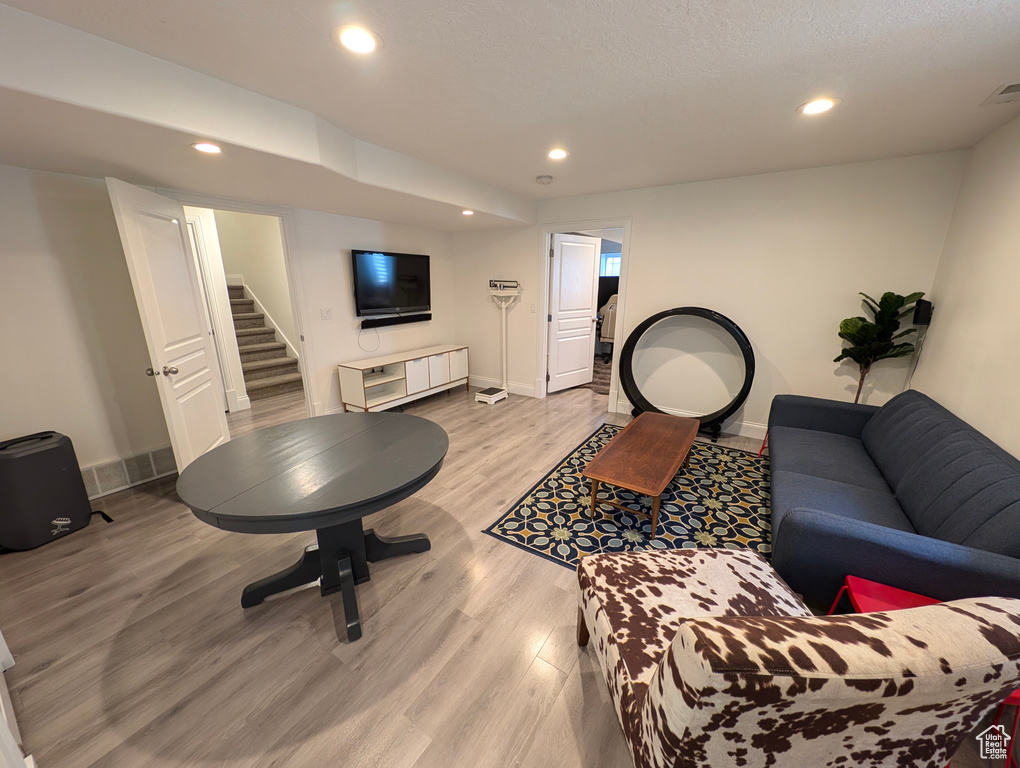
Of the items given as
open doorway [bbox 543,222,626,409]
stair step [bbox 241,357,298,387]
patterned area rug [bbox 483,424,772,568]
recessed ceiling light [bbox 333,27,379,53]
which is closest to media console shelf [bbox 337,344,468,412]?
open doorway [bbox 543,222,626,409]

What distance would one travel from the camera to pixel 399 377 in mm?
4160

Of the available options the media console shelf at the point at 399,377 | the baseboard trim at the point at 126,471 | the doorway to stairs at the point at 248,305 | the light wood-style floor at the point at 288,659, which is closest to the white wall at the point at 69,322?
the baseboard trim at the point at 126,471

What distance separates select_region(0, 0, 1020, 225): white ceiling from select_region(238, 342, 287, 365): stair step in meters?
3.33

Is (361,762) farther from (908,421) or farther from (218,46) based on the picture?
(908,421)

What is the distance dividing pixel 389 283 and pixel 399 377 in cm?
111

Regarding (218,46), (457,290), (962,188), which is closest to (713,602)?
(218,46)

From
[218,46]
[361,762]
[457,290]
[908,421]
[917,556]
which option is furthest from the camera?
[457,290]

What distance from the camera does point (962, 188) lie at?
8.41 feet

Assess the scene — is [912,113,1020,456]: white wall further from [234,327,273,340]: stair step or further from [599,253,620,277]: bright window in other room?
[234,327,273,340]: stair step

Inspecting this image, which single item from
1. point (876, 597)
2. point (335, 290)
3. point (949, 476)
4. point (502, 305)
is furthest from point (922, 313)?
point (335, 290)

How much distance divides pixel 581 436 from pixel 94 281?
3848 mm

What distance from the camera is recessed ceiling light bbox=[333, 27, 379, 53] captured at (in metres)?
1.40

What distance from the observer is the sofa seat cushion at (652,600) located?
1.07 metres

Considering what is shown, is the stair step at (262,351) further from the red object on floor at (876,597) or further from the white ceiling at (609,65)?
the red object on floor at (876,597)
